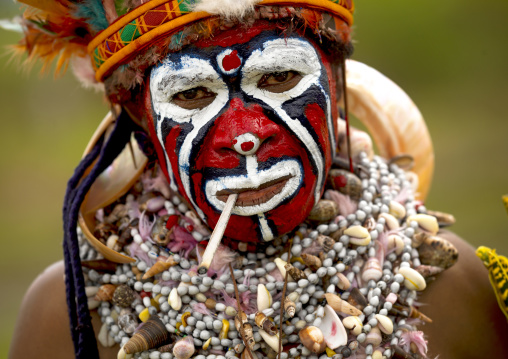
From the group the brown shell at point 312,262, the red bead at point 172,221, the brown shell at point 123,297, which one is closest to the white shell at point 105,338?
the brown shell at point 123,297

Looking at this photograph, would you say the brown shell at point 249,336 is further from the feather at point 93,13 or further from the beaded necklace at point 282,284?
the feather at point 93,13

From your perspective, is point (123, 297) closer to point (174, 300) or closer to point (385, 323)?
point (174, 300)

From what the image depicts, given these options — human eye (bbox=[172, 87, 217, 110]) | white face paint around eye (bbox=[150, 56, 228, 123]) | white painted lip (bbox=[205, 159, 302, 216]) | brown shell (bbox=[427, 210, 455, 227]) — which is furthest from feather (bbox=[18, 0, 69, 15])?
brown shell (bbox=[427, 210, 455, 227])

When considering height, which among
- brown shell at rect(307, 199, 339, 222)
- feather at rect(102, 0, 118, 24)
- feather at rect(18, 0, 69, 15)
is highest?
feather at rect(18, 0, 69, 15)

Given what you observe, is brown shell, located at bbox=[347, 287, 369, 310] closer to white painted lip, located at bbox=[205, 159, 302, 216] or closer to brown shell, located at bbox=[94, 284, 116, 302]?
white painted lip, located at bbox=[205, 159, 302, 216]

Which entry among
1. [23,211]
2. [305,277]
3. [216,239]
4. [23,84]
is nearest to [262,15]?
[216,239]

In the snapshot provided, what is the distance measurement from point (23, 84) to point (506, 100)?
23.2 feet

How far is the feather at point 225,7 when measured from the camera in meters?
1.81

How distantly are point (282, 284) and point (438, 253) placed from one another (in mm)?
581

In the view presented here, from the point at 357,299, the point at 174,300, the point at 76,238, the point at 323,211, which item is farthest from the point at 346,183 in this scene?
the point at 76,238

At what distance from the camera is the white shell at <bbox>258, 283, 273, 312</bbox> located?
198 cm

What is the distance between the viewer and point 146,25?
6.21 ft

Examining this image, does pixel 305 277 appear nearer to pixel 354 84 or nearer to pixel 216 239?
pixel 216 239

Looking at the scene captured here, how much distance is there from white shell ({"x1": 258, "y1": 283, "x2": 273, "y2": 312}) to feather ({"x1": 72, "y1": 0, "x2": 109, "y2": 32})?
1.01 m
